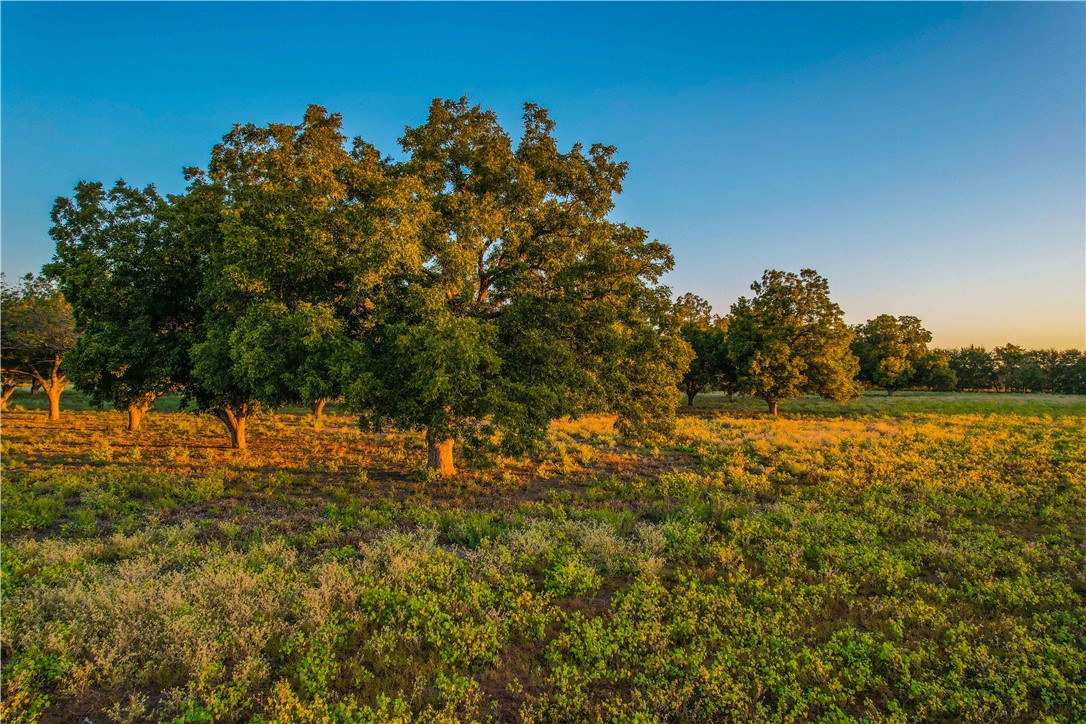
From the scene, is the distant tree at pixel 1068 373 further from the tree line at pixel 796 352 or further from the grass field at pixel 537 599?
the grass field at pixel 537 599

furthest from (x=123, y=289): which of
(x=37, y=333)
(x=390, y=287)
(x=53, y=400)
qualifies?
(x=53, y=400)

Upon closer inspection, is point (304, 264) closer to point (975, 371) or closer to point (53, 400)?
point (53, 400)

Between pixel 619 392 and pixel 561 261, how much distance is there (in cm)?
531

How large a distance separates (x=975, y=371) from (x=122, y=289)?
498 feet

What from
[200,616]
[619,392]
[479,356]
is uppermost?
[479,356]

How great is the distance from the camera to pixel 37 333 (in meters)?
27.6

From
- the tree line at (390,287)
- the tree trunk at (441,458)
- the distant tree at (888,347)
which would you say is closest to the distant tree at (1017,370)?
the distant tree at (888,347)

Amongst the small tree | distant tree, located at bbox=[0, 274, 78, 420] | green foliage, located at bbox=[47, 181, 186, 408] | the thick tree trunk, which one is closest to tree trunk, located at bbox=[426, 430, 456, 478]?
the small tree

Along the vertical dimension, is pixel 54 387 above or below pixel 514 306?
below

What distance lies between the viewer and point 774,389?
43.1 metres

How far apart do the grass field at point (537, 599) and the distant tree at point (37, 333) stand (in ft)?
60.7

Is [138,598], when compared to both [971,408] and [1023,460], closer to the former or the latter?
[1023,460]

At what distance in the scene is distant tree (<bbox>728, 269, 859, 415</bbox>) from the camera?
42.2 meters

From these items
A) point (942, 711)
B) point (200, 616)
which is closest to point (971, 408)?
point (942, 711)
